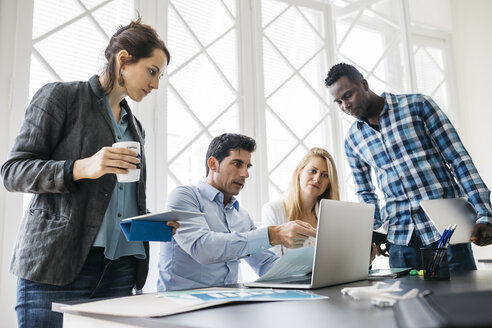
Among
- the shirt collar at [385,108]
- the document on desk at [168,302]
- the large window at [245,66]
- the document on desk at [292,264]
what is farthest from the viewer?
the large window at [245,66]

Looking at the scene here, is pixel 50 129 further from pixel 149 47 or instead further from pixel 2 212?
pixel 2 212

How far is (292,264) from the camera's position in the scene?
1.18 m

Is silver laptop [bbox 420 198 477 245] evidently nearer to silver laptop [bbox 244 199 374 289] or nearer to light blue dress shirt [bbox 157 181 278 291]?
silver laptop [bbox 244 199 374 289]

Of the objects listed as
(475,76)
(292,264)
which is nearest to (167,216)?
(292,264)

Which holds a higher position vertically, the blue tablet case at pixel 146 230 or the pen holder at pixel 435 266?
the blue tablet case at pixel 146 230

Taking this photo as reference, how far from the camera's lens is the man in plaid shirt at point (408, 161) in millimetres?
1677

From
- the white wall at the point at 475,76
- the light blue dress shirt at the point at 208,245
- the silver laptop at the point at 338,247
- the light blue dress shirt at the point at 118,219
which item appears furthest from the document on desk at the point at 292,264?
the white wall at the point at 475,76

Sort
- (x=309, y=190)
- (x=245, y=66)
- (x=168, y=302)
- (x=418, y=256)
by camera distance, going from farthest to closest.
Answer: (x=245, y=66), (x=309, y=190), (x=418, y=256), (x=168, y=302)

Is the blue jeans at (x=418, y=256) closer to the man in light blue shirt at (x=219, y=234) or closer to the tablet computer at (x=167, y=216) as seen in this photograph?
the man in light blue shirt at (x=219, y=234)

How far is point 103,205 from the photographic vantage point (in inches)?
47.8

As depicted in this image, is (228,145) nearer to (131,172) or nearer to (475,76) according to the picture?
(131,172)

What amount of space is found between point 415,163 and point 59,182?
1363mm

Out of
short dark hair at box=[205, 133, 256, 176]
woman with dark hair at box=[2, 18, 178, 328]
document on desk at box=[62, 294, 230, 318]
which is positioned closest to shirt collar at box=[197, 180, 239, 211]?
short dark hair at box=[205, 133, 256, 176]

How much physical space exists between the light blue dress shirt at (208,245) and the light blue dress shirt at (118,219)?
0.22 meters
